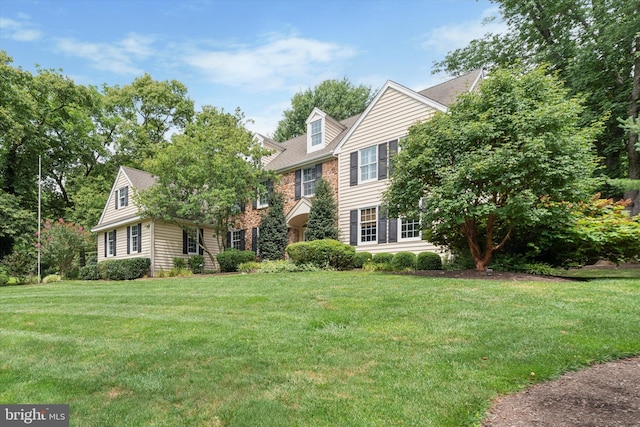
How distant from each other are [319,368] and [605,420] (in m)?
2.40

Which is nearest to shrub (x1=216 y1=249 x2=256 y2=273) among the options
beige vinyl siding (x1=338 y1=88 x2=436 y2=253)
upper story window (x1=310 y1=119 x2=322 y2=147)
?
beige vinyl siding (x1=338 y1=88 x2=436 y2=253)

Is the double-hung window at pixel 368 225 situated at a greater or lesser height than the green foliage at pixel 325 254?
greater

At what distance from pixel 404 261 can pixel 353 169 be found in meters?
4.88

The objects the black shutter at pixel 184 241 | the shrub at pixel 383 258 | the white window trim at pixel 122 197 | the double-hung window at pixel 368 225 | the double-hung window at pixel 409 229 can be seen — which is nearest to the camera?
the shrub at pixel 383 258

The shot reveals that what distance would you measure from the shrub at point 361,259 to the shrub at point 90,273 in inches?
562

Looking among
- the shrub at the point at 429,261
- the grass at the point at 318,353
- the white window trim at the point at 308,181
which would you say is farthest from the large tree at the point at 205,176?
the grass at the point at 318,353

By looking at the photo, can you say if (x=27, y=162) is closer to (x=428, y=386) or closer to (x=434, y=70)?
(x=434, y=70)

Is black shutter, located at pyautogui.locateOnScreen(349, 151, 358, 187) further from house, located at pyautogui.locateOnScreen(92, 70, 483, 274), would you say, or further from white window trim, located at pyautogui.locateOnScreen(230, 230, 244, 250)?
white window trim, located at pyautogui.locateOnScreen(230, 230, 244, 250)

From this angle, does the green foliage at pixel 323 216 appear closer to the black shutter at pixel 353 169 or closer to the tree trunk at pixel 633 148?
the black shutter at pixel 353 169

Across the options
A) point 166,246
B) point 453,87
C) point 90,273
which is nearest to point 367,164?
point 453,87

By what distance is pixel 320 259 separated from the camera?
13.7 metres

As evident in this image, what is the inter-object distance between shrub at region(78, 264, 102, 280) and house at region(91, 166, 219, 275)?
Result: 1250 millimetres

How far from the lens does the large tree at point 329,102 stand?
33000 mm

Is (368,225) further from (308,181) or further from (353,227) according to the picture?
(308,181)
